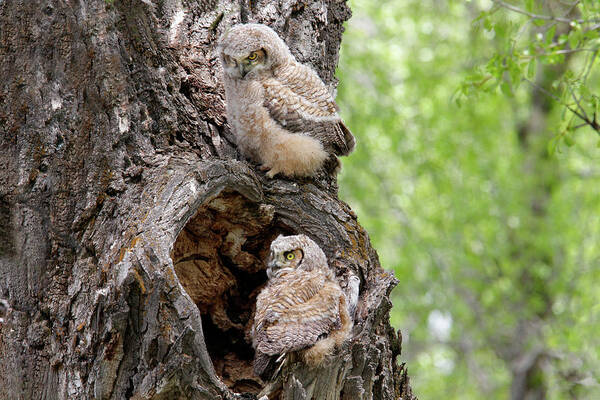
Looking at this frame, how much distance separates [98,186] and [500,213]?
8.56 m

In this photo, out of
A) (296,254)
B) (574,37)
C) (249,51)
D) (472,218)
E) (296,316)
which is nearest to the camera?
(296,316)

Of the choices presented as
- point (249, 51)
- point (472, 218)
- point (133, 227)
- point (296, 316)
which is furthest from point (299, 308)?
point (472, 218)

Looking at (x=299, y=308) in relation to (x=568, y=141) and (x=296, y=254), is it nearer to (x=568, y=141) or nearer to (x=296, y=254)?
(x=296, y=254)

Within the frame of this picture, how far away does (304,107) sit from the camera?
3248 mm

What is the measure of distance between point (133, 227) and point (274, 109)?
1041mm

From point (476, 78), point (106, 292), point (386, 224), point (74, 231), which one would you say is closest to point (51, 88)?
point (74, 231)

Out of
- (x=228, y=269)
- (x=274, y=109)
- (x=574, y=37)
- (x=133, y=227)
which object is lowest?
(x=133, y=227)

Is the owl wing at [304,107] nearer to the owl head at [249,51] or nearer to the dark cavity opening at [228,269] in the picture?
the owl head at [249,51]

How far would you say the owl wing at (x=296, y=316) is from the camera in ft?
8.25

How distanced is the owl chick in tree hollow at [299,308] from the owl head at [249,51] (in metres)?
0.91

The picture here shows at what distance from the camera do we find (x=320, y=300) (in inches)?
108

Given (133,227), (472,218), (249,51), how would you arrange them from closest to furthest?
(133,227)
(249,51)
(472,218)

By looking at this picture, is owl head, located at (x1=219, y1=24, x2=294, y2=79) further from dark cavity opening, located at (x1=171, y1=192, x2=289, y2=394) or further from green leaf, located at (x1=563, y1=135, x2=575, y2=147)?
green leaf, located at (x1=563, y1=135, x2=575, y2=147)

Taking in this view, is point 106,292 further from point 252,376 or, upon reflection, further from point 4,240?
point 252,376
